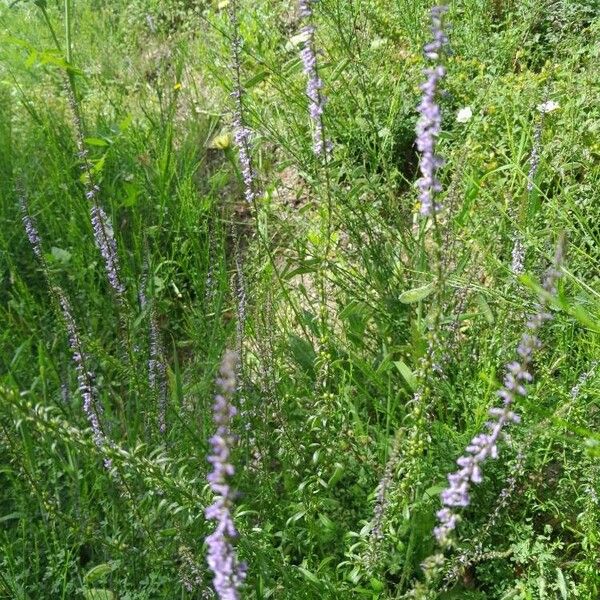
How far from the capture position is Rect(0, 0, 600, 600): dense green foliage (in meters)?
1.87

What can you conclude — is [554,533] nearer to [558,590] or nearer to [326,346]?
[558,590]

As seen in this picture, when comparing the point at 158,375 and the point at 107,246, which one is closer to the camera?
the point at 107,246

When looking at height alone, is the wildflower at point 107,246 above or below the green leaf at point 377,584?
above

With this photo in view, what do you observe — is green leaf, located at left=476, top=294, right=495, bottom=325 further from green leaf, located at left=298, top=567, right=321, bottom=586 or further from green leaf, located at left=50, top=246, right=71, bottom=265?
green leaf, located at left=50, top=246, right=71, bottom=265

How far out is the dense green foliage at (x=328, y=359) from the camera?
1865 mm

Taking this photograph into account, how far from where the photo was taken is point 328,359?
6.93 feet

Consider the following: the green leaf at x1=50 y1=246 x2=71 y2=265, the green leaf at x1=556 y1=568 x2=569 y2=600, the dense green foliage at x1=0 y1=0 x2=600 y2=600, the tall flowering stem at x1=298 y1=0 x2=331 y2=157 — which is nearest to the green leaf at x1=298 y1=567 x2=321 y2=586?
the dense green foliage at x1=0 y1=0 x2=600 y2=600

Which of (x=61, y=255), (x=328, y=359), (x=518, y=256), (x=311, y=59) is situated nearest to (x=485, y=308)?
(x=518, y=256)

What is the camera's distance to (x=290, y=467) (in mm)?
2174

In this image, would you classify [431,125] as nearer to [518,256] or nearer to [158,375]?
[518,256]

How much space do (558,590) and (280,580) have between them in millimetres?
716

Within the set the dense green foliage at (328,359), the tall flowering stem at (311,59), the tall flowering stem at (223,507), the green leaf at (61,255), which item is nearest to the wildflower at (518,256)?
the dense green foliage at (328,359)

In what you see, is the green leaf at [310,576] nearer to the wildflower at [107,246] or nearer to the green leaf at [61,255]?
the wildflower at [107,246]

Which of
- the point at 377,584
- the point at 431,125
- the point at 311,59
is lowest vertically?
the point at 377,584
